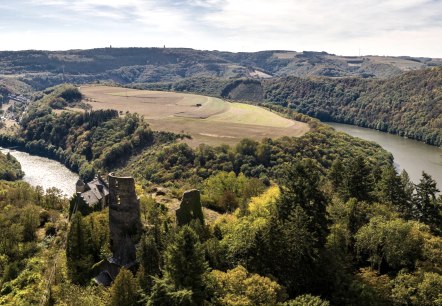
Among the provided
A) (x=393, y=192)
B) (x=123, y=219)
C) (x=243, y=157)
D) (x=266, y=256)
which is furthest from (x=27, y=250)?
(x=243, y=157)

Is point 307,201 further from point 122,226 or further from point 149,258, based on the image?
point 122,226

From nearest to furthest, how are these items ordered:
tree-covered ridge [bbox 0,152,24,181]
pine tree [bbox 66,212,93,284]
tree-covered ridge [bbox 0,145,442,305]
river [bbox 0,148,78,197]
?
tree-covered ridge [bbox 0,145,442,305]
pine tree [bbox 66,212,93,284]
tree-covered ridge [bbox 0,152,24,181]
river [bbox 0,148,78,197]

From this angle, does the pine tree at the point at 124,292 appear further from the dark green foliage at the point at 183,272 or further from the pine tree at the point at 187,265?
the pine tree at the point at 187,265

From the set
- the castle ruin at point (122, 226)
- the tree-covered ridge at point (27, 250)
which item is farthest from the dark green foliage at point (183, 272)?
the tree-covered ridge at point (27, 250)

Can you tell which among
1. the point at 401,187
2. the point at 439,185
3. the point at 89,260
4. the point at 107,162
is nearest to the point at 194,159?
the point at 107,162

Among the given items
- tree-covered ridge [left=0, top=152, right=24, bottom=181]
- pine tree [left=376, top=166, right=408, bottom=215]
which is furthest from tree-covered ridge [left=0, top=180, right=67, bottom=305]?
tree-covered ridge [left=0, top=152, right=24, bottom=181]

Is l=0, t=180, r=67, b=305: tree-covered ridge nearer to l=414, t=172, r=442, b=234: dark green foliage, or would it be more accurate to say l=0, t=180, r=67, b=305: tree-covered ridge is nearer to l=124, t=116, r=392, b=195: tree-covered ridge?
l=414, t=172, r=442, b=234: dark green foliage

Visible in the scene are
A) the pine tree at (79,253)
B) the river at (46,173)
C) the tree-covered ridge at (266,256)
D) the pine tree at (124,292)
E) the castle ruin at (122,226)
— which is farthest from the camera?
the river at (46,173)
